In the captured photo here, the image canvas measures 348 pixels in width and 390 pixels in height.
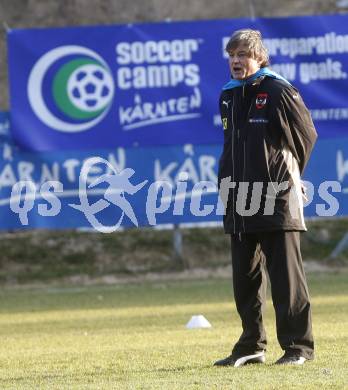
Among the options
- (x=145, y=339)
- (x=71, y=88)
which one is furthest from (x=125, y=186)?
(x=145, y=339)

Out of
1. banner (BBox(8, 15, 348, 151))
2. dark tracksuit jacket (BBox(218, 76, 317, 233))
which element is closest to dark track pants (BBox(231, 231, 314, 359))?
dark tracksuit jacket (BBox(218, 76, 317, 233))

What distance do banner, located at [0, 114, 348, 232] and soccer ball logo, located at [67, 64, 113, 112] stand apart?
0.63 m

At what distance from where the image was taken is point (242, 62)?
24.0 feet

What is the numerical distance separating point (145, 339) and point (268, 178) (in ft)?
9.37

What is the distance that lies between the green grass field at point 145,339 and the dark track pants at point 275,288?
18 cm

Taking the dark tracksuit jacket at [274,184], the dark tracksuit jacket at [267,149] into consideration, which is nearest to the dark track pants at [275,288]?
the dark tracksuit jacket at [274,184]

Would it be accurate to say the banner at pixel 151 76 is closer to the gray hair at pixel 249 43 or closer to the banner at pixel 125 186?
the banner at pixel 125 186

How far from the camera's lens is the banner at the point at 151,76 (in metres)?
16.0

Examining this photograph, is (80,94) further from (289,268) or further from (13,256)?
(289,268)

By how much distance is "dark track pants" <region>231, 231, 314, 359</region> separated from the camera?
7.32 m

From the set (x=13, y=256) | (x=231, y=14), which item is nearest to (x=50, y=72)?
(x=13, y=256)

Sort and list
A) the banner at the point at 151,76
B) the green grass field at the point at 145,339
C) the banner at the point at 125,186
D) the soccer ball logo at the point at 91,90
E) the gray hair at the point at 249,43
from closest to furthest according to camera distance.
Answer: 1. the green grass field at the point at 145,339
2. the gray hair at the point at 249,43
3. the banner at the point at 125,186
4. the banner at the point at 151,76
5. the soccer ball logo at the point at 91,90

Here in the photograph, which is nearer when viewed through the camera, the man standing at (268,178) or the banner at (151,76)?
the man standing at (268,178)

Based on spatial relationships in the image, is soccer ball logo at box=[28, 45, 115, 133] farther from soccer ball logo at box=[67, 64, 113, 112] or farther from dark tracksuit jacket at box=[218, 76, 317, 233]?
dark tracksuit jacket at box=[218, 76, 317, 233]
